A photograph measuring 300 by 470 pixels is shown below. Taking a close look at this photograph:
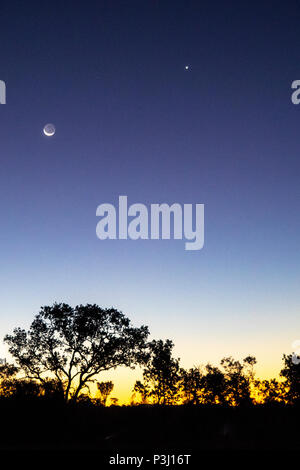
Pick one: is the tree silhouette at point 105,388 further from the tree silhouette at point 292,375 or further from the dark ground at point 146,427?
the tree silhouette at point 292,375

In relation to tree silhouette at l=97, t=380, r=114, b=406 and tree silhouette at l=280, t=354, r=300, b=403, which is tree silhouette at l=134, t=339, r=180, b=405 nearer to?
tree silhouette at l=280, t=354, r=300, b=403

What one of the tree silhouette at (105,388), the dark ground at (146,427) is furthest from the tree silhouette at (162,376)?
the tree silhouette at (105,388)

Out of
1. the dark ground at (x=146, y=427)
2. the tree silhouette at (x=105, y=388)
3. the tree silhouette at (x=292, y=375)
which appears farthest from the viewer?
the tree silhouette at (x=105, y=388)

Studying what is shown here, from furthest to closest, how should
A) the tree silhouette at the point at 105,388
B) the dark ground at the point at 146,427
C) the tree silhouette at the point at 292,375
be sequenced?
1. the tree silhouette at the point at 105,388
2. the tree silhouette at the point at 292,375
3. the dark ground at the point at 146,427

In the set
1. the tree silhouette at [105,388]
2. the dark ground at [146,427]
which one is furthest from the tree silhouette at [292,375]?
the tree silhouette at [105,388]

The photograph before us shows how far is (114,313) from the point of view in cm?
4225

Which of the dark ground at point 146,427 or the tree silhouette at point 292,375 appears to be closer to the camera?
the dark ground at point 146,427

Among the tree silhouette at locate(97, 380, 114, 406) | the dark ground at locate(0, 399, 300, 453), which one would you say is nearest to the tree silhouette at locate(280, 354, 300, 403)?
the dark ground at locate(0, 399, 300, 453)

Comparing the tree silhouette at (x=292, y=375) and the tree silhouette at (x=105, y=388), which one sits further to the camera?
the tree silhouette at (x=105, y=388)

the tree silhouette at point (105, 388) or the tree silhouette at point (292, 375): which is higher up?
the tree silhouette at point (292, 375)

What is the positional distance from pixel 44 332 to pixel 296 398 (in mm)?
37873

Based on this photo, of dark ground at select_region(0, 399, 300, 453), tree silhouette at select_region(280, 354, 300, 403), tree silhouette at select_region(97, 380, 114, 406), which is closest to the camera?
dark ground at select_region(0, 399, 300, 453)

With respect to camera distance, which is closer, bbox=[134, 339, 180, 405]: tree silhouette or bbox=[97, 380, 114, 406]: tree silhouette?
bbox=[134, 339, 180, 405]: tree silhouette

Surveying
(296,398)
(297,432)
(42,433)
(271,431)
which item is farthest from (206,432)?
(42,433)
